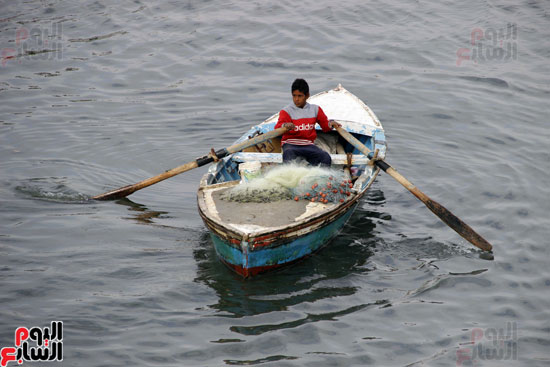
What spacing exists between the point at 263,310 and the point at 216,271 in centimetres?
108

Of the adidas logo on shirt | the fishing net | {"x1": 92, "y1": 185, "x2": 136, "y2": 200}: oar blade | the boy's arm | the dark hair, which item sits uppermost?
the dark hair

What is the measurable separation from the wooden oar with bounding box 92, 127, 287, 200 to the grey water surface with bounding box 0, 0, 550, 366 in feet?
0.66

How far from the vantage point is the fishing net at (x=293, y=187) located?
8.35 m

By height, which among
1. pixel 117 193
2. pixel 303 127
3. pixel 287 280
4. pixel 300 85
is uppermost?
pixel 300 85

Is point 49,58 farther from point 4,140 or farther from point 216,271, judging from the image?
point 216,271

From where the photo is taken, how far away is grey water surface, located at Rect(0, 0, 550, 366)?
721 centimetres

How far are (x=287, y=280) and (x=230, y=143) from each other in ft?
16.6

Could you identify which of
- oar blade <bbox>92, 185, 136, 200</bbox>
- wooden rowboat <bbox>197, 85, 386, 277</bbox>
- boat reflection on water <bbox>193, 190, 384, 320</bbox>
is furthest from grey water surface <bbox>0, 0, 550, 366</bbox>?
wooden rowboat <bbox>197, 85, 386, 277</bbox>

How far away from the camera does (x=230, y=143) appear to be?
1266 centimetres

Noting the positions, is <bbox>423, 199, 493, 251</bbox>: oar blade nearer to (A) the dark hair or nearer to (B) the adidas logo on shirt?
(B) the adidas logo on shirt

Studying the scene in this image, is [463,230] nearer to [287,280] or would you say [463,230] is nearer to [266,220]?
[287,280]

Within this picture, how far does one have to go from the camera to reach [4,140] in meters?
12.3

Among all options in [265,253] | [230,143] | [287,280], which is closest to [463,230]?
[287,280]

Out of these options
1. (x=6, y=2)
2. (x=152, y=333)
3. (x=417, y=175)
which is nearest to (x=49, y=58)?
(x=6, y=2)
